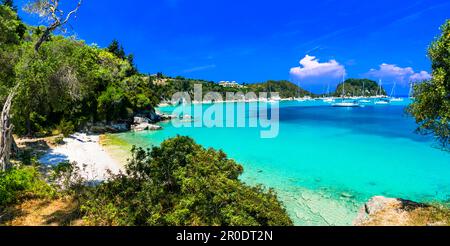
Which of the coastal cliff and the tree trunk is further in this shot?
the tree trunk

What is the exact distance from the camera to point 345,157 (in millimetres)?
28719

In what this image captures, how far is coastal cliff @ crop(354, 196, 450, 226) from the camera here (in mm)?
10367

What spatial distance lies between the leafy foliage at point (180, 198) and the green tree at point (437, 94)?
6.97 m

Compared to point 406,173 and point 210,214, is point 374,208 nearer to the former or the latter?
point 210,214

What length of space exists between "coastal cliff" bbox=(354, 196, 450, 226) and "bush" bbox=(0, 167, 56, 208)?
41.0 feet

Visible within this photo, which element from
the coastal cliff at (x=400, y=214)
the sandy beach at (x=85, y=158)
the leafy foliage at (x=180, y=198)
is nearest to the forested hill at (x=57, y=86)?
the sandy beach at (x=85, y=158)

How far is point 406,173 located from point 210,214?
21.7m

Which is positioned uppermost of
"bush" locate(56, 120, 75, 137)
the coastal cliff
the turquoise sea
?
"bush" locate(56, 120, 75, 137)

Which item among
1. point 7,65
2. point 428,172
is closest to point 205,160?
point 7,65

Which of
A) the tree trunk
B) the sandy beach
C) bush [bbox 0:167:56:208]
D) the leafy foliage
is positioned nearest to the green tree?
the leafy foliage

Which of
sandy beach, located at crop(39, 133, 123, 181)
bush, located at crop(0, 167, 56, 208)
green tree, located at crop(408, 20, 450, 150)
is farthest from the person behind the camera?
sandy beach, located at crop(39, 133, 123, 181)

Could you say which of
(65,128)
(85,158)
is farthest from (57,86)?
(65,128)

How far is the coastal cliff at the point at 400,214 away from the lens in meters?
10.4

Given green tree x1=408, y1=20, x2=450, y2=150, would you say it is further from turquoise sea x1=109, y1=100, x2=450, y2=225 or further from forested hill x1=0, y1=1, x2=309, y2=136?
forested hill x1=0, y1=1, x2=309, y2=136
